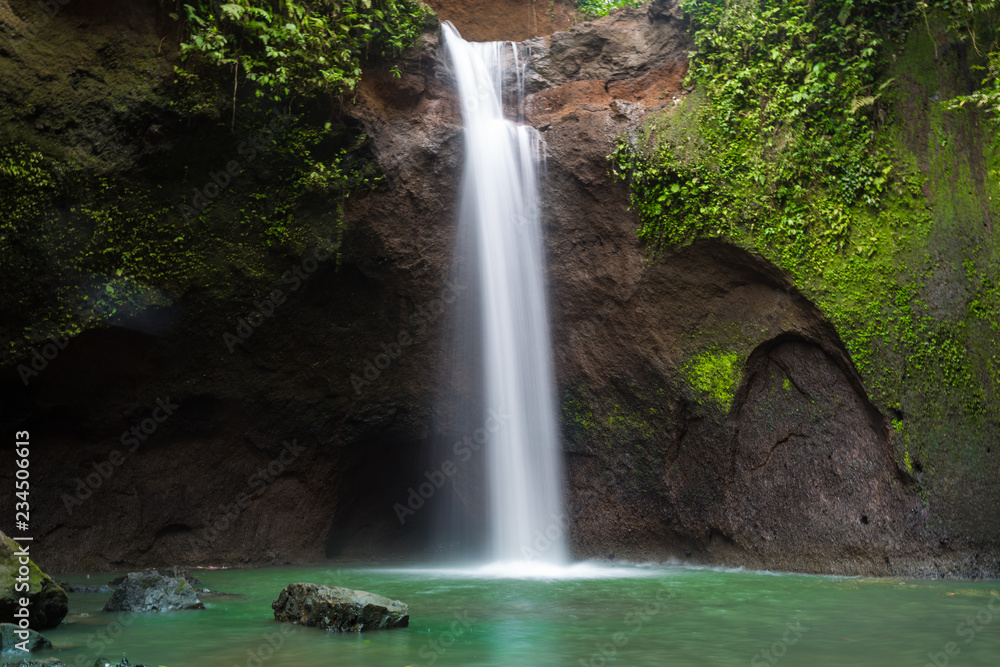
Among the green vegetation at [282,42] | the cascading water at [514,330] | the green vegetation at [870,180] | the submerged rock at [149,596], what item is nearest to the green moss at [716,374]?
the green vegetation at [870,180]

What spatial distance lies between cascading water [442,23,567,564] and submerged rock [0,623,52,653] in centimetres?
705

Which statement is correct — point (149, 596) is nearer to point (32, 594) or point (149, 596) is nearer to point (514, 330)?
point (32, 594)

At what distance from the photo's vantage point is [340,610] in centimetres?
561

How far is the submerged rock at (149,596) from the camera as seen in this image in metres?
6.42

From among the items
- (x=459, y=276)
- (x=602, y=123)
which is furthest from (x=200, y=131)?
(x=602, y=123)

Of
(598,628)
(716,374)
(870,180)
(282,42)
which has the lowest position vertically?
(598,628)

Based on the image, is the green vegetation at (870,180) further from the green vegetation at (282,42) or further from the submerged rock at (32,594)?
the submerged rock at (32,594)

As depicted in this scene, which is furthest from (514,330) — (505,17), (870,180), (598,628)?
(505,17)

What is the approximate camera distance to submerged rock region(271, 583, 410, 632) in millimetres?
5570

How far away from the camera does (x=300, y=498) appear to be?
11891 millimetres

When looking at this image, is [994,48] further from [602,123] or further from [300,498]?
[300,498]

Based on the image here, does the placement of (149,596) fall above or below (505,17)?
below

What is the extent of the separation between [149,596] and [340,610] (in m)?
2.00

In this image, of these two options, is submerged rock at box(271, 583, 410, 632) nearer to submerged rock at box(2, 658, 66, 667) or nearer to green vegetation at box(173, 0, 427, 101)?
submerged rock at box(2, 658, 66, 667)
